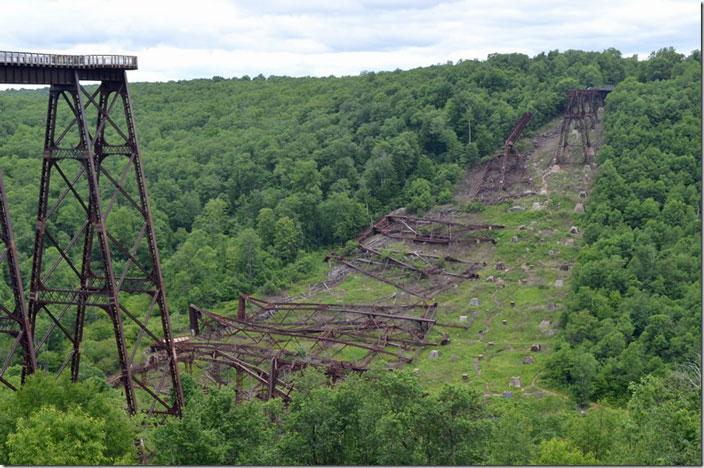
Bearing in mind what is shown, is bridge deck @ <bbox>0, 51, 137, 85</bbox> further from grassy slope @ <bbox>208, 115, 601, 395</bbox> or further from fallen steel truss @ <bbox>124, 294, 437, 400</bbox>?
grassy slope @ <bbox>208, 115, 601, 395</bbox>

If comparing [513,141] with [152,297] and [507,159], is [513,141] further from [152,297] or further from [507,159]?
[152,297]

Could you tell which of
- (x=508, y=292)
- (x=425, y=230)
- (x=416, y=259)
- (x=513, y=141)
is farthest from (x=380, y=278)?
(x=513, y=141)

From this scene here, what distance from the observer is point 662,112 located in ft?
224

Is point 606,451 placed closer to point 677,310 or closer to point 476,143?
point 677,310

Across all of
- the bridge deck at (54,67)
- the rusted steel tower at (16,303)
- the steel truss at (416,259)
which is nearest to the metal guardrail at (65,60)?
the bridge deck at (54,67)

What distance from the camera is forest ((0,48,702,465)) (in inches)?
913

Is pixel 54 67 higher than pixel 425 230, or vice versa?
pixel 54 67

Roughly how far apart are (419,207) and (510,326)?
864 inches

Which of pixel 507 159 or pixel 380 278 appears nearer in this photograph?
pixel 380 278

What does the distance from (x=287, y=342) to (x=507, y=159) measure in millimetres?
33897

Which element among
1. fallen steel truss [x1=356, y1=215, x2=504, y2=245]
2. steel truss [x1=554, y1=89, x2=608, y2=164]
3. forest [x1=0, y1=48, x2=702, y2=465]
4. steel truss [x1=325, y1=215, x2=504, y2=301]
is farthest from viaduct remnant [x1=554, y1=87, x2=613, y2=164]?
steel truss [x1=325, y1=215, x2=504, y2=301]

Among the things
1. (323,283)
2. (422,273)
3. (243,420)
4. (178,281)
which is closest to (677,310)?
(422,273)

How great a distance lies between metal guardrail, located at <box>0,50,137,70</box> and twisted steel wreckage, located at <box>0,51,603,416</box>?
32 mm

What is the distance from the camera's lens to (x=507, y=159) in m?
72.0
